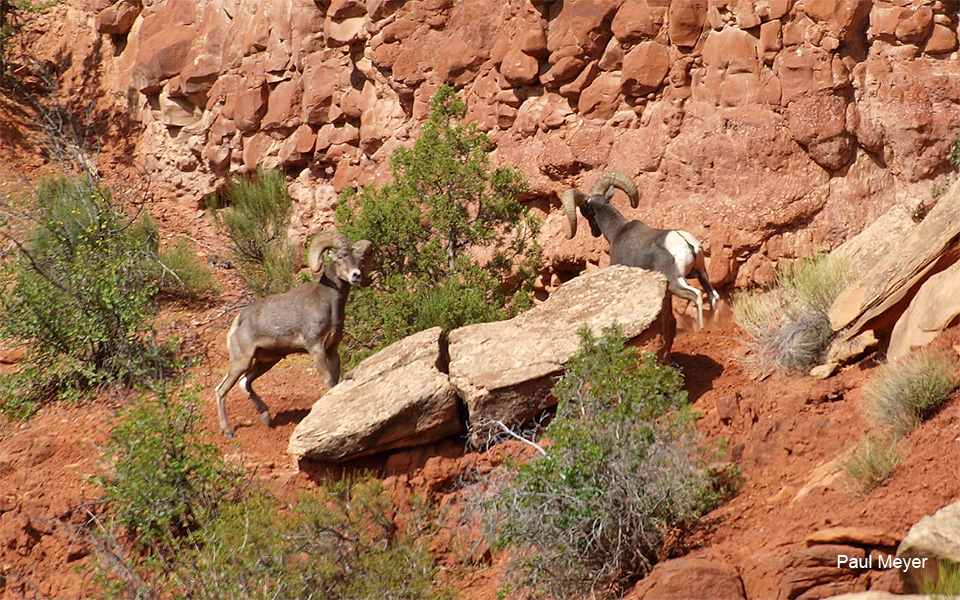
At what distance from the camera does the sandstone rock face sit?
1104 centimetres

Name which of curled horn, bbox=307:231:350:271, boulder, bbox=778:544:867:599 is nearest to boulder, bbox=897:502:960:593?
boulder, bbox=778:544:867:599

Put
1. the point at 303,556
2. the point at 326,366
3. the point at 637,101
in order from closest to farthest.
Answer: the point at 303,556 → the point at 326,366 → the point at 637,101

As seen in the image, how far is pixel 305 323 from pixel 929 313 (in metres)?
5.49

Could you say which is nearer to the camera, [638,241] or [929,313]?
[929,313]

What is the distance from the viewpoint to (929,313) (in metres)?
7.95

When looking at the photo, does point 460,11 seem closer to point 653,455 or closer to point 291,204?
point 291,204

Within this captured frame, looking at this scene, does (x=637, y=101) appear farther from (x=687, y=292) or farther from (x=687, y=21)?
(x=687, y=292)

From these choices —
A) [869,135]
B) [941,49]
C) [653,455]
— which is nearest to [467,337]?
[653,455]

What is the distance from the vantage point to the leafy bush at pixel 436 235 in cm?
1132

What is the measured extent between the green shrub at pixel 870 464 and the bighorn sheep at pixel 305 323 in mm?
4947

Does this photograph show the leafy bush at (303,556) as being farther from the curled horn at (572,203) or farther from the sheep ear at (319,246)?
the curled horn at (572,203)

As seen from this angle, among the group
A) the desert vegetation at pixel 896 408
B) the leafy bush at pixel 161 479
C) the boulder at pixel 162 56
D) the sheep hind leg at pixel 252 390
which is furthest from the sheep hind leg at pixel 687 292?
the boulder at pixel 162 56

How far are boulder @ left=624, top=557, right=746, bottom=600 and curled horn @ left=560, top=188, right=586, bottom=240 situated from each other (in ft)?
18.2

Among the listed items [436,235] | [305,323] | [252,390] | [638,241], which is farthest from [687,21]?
[252,390]
